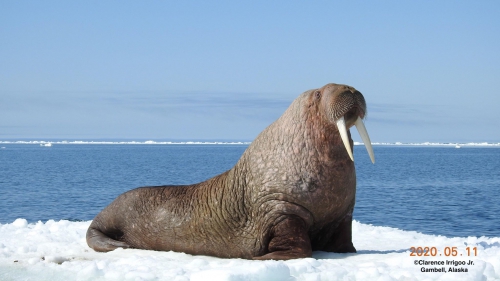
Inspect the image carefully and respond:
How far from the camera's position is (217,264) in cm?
680

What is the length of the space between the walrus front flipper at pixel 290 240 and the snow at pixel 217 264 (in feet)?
0.69

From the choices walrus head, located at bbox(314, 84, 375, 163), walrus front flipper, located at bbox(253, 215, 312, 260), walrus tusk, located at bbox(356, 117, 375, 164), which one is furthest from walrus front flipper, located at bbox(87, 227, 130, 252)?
walrus tusk, located at bbox(356, 117, 375, 164)

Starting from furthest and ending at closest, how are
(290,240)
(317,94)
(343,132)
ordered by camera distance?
(317,94)
(290,240)
(343,132)

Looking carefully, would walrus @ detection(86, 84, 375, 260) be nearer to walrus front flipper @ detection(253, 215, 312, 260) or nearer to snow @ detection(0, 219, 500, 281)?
walrus front flipper @ detection(253, 215, 312, 260)

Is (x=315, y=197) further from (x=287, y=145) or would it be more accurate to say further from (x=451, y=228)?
(x=451, y=228)

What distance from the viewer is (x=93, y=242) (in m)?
8.25

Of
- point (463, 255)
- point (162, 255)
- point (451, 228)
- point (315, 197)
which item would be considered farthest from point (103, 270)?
point (451, 228)

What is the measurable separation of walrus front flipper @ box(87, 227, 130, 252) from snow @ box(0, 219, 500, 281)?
130 millimetres

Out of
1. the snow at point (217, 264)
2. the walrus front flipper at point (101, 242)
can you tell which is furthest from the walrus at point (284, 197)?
the walrus front flipper at point (101, 242)

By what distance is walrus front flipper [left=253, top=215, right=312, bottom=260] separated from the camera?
22.5 ft

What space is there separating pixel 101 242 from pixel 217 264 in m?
2.07

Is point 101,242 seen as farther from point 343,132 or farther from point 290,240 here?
point 343,132

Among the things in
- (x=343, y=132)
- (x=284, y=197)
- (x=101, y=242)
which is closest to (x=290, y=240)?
(x=284, y=197)

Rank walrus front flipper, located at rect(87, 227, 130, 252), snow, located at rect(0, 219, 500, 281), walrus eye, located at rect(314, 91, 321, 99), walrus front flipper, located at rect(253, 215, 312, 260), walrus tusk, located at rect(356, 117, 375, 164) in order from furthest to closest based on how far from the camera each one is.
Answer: walrus front flipper, located at rect(87, 227, 130, 252), walrus eye, located at rect(314, 91, 321, 99), walrus front flipper, located at rect(253, 215, 312, 260), walrus tusk, located at rect(356, 117, 375, 164), snow, located at rect(0, 219, 500, 281)
